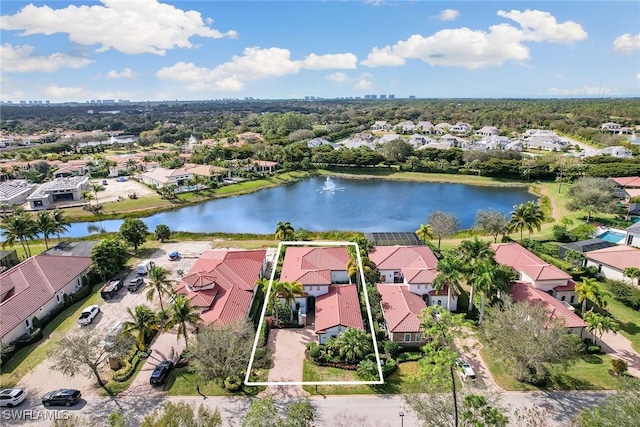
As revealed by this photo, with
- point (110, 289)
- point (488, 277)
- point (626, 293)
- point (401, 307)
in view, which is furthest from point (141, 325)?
point (626, 293)

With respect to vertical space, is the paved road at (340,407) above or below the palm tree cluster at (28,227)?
below

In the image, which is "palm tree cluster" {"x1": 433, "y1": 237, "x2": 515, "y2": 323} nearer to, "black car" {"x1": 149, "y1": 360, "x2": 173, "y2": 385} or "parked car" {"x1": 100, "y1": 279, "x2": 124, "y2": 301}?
"black car" {"x1": 149, "y1": 360, "x2": 173, "y2": 385}

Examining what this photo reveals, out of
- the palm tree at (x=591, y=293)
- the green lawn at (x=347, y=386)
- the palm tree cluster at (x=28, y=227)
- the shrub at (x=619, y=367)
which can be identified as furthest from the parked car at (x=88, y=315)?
the palm tree at (x=591, y=293)

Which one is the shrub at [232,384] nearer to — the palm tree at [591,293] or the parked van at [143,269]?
the parked van at [143,269]

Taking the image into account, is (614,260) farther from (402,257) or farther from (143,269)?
(143,269)

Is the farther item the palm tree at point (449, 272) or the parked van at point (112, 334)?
the palm tree at point (449, 272)

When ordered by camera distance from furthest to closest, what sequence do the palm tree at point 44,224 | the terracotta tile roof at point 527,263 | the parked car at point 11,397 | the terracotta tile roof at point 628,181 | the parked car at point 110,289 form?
the terracotta tile roof at point 628,181
the palm tree at point 44,224
the parked car at point 110,289
the terracotta tile roof at point 527,263
the parked car at point 11,397
